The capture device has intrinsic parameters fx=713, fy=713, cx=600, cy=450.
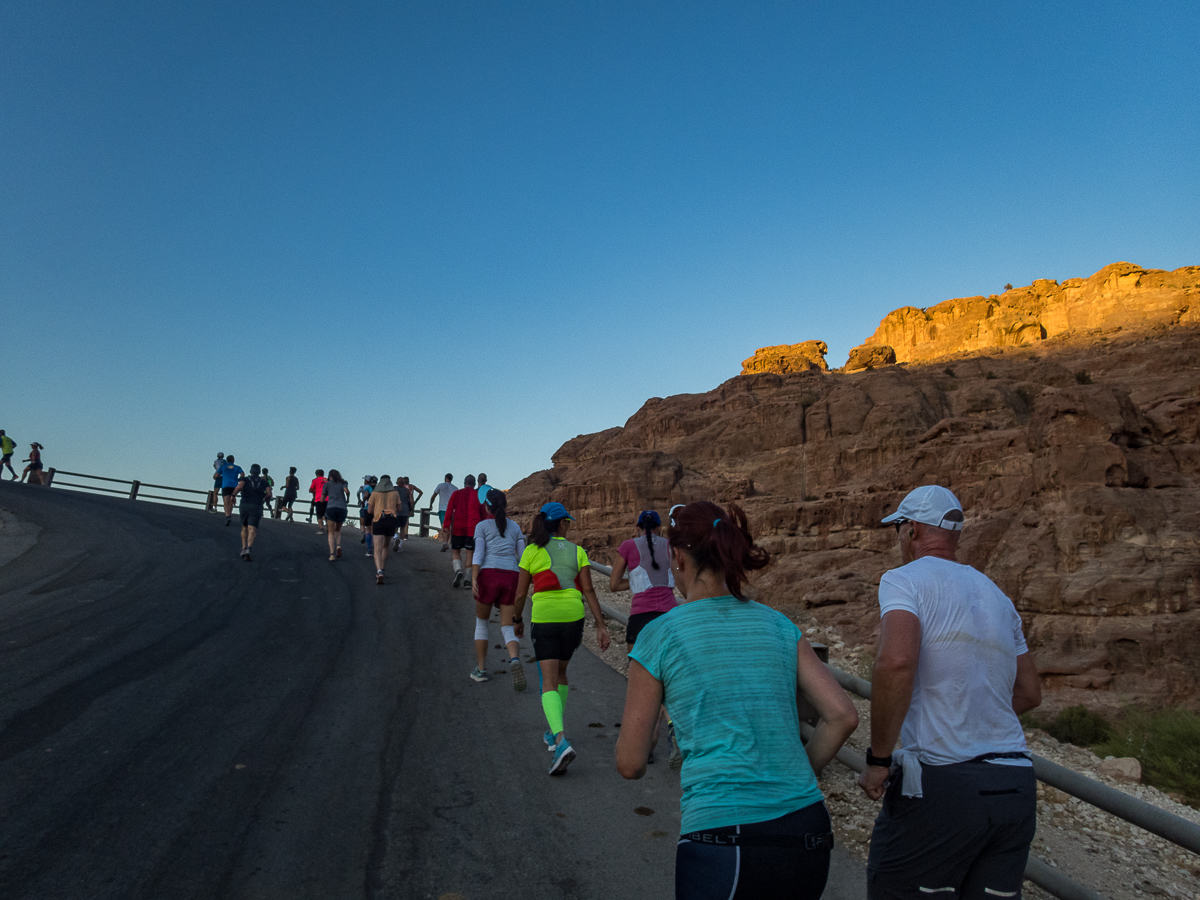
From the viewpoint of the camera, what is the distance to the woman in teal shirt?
2.04 meters

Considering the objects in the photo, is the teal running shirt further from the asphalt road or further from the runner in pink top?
the runner in pink top

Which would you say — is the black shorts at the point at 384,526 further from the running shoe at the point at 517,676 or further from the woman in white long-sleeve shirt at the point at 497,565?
the running shoe at the point at 517,676

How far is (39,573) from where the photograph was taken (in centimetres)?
1250

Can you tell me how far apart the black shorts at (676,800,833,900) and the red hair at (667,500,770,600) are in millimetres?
684

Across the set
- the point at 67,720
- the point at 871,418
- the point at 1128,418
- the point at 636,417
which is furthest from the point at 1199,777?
the point at 636,417

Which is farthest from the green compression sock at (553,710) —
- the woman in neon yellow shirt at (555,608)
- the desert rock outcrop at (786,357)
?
the desert rock outcrop at (786,357)

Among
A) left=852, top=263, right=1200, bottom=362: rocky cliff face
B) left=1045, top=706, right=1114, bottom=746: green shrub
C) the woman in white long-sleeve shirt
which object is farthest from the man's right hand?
left=852, top=263, right=1200, bottom=362: rocky cliff face

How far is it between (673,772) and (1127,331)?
3422 inches

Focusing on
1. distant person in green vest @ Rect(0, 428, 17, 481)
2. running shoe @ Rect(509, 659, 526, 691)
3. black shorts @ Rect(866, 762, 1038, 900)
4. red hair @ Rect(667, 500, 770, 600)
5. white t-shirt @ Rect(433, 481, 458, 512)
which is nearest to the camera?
red hair @ Rect(667, 500, 770, 600)

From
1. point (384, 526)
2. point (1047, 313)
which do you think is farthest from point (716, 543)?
point (1047, 313)

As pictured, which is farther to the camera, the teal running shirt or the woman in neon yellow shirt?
the woman in neon yellow shirt

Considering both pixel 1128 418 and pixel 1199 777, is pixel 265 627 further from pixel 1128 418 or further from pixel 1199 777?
pixel 1128 418

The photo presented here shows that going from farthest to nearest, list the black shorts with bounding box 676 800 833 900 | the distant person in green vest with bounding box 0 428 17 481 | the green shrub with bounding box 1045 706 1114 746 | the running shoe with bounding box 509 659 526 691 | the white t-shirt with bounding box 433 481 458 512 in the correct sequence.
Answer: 1. the distant person in green vest with bounding box 0 428 17 481
2. the white t-shirt with bounding box 433 481 458 512
3. the green shrub with bounding box 1045 706 1114 746
4. the running shoe with bounding box 509 659 526 691
5. the black shorts with bounding box 676 800 833 900

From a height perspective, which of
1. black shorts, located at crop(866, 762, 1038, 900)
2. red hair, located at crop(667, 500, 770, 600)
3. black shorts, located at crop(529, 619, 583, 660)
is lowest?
black shorts, located at crop(866, 762, 1038, 900)
